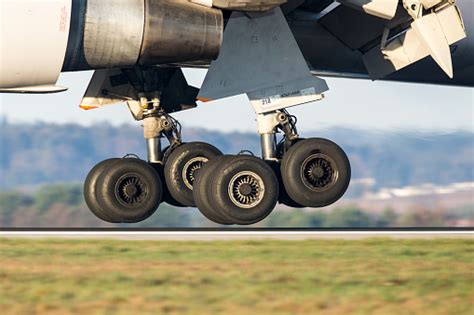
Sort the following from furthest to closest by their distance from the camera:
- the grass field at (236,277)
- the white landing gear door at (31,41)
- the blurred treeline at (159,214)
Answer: the blurred treeline at (159,214), the white landing gear door at (31,41), the grass field at (236,277)

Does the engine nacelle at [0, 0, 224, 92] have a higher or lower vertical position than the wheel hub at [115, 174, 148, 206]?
higher

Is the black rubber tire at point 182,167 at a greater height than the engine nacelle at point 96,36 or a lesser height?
lesser

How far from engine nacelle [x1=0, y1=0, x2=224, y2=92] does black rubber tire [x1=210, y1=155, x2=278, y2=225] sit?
151 centimetres

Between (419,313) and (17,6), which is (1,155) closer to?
(17,6)

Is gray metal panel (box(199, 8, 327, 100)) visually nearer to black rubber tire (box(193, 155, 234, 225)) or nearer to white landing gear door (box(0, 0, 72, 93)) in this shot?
black rubber tire (box(193, 155, 234, 225))

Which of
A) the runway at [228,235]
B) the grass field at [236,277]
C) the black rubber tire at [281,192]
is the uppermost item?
the black rubber tire at [281,192]

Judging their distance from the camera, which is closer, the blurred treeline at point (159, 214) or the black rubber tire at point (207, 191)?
the black rubber tire at point (207, 191)

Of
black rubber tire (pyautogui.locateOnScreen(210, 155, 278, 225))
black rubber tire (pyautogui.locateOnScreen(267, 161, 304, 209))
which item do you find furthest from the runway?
black rubber tire (pyautogui.locateOnScreen(267, 161, 304, 209))

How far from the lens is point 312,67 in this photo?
777 inches

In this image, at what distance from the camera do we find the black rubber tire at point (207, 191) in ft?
56.9

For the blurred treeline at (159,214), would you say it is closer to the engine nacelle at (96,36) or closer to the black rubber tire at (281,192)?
the black rubber tire at (281,192)

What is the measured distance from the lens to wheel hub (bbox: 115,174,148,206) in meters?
18.7

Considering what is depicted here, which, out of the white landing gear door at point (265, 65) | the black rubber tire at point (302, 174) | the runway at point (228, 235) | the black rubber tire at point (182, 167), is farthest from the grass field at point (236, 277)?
the black rubber tire at point (182, 167)

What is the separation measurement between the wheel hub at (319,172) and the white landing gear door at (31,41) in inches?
145
